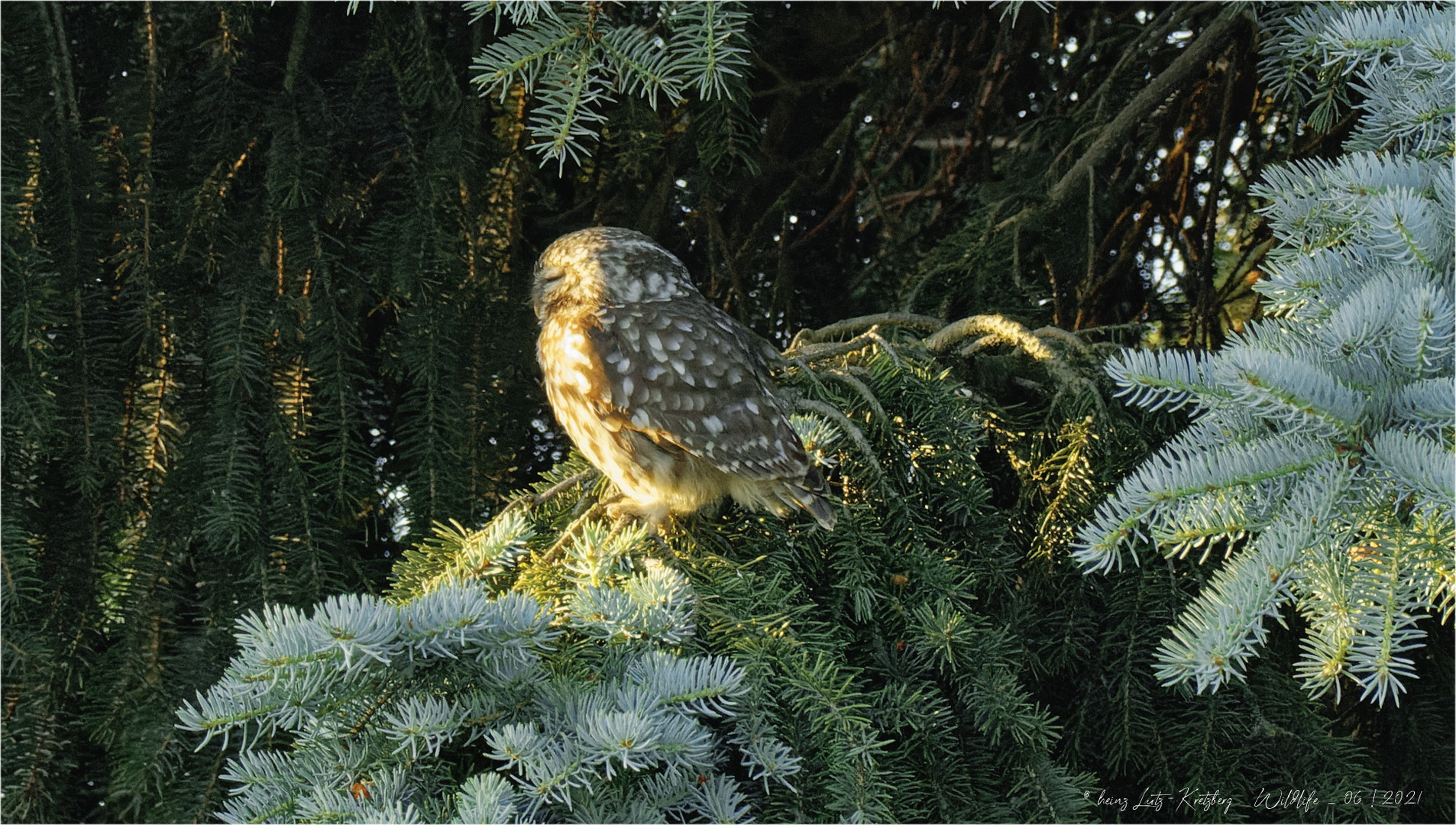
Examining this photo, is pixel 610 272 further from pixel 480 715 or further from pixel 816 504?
pixel 480 715

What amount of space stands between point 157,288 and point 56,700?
0.81 meters

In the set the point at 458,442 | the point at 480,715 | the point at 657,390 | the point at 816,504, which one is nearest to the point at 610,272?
the point at 657,390

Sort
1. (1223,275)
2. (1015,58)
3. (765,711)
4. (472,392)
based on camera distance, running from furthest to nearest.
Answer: (1223,275)
(1015,58)
(472,392)
(765,711)

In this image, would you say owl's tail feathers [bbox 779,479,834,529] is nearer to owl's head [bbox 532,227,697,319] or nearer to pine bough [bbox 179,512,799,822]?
pine bough [bbox 179,512,799,822]

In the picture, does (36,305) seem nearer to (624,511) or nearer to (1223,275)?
(624,511)

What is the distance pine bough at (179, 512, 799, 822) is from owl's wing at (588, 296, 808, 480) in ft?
2.06

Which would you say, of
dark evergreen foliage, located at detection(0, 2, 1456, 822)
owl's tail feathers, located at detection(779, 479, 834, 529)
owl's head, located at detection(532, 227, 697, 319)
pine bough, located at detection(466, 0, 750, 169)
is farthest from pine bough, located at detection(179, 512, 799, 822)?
owl's head, located at detection(532, 227, 697, 319)

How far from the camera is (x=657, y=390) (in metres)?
1.97

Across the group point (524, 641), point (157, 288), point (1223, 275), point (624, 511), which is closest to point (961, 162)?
point (1223, 275)

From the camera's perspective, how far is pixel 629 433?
1970 mm

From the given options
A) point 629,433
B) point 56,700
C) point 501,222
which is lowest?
point 56,700

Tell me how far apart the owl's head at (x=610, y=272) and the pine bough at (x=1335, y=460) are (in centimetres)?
115

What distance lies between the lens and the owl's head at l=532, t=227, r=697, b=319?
6.97ft

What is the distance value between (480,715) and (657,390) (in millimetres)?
937
